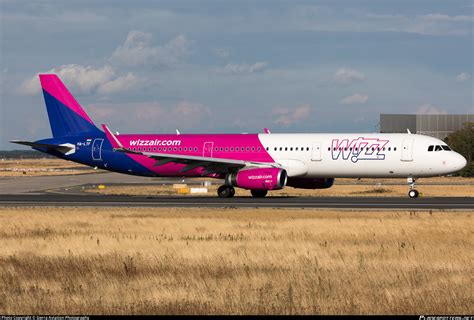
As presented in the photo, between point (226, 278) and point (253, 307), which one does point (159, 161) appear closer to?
point (226, 278)

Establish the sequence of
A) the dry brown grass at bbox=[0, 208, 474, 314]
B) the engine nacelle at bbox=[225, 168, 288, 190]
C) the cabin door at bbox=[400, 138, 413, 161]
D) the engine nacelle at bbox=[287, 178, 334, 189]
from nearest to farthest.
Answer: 1. the dry brown grass at bbox=[0, 208, 474, 314]
2. the engine nacelle at bbox=[225, 168, 288, 190]
3. the cabin door at bbox=[400, 138, 413, 161]
4. the engine nacelle at bbox=[287, 178, 334, 189]

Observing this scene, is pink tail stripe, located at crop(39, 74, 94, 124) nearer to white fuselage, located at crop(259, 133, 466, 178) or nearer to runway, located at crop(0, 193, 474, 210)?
runway, located at crop(0, 193, 474, 210)

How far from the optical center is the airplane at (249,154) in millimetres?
50719

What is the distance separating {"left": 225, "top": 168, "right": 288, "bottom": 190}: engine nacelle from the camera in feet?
161

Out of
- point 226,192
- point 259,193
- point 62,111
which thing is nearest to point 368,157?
point 259,193

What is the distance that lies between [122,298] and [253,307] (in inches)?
116

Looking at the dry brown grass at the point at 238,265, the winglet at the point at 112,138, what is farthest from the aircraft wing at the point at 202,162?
the dry brown grass at the point at 238,265

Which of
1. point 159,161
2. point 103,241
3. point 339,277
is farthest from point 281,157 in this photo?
point 339,277

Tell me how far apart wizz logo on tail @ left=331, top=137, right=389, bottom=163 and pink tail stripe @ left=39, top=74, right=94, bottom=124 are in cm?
1955

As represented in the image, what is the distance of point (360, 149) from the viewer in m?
51.1

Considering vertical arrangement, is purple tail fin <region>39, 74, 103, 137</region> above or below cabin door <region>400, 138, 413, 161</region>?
above

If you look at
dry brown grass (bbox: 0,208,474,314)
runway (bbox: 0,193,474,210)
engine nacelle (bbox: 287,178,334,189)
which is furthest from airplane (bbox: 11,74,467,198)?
dry brown grass (bbox: 0,208,474,314)

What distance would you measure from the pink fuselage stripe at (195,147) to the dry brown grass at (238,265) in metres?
18.0

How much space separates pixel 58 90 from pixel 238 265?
136 feet
